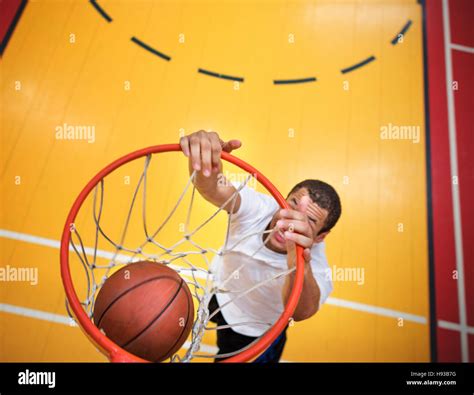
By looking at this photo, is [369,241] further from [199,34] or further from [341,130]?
[199,34]

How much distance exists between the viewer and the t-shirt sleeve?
1632 mm

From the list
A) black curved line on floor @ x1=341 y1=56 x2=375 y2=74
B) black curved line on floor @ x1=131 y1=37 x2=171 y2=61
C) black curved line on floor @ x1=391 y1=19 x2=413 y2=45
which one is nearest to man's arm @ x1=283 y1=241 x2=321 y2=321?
black curved line on floor @ x1=341 y1=56 x2=375 y2=74

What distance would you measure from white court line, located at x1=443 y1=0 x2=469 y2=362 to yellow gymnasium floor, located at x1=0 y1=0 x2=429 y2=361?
18 cm

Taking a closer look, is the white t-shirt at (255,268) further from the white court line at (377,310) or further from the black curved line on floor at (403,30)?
the black curved line on floor at (403,30)

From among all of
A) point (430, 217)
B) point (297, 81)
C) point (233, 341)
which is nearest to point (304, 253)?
point (233, 341)

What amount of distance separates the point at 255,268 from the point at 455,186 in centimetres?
176

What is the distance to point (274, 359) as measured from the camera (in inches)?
76.2

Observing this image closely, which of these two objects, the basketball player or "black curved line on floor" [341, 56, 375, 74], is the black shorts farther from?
"black curved line on floor" [341, 56, 375, 74]

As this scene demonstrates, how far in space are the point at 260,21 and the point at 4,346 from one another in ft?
9.35

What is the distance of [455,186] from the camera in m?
Result: 2.81

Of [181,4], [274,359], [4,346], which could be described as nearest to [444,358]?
[274,359]

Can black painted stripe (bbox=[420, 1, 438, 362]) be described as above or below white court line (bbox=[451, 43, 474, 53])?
below

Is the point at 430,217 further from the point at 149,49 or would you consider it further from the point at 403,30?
the point at 149,49
